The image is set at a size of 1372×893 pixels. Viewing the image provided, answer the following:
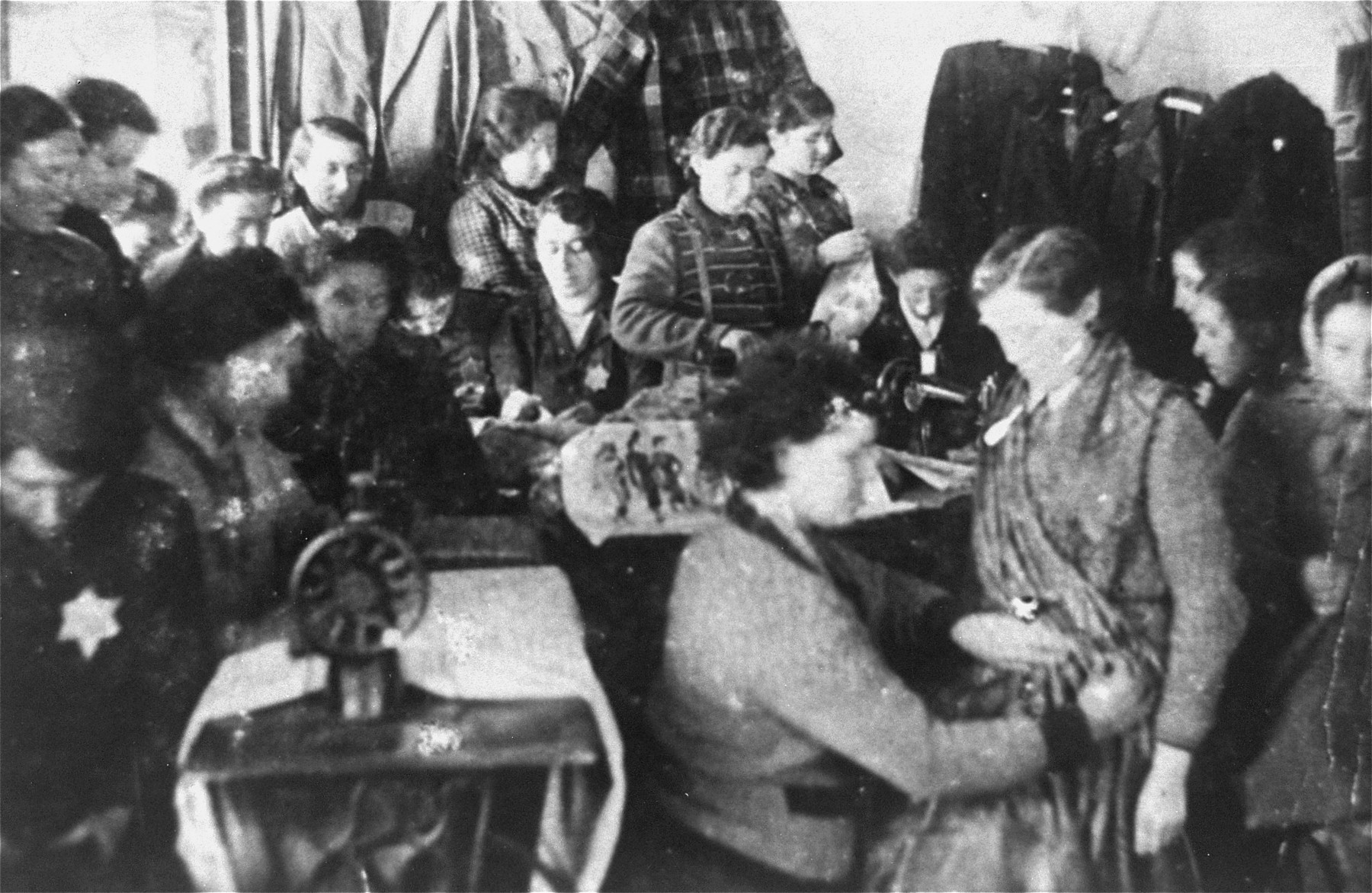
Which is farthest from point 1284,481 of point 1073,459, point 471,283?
point 471,283

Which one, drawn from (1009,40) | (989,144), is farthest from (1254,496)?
(1009,40)

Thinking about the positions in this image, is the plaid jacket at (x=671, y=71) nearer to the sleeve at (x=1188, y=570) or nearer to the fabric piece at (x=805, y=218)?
the fabric piece at (x=805, y=218)

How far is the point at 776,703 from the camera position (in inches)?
97.0

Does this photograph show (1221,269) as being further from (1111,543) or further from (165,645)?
(165,645)

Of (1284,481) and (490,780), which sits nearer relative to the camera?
(490,780)

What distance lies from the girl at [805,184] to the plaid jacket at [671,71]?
0.04m

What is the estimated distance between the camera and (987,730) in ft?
8.15

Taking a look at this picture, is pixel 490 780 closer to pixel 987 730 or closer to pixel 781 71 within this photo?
pixel 987 730

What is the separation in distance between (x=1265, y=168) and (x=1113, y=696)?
104cm

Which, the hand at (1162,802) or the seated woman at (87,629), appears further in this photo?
the hand at (1162,802)

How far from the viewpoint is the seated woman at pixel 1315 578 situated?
2.58m

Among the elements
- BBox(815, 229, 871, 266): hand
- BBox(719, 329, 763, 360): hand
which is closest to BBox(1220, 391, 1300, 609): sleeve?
BBox(815, 229, 871, 266): hand

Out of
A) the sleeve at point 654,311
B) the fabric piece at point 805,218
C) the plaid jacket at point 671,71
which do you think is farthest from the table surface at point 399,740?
the plaid jacket at point 671,71

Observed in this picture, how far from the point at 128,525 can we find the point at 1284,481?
2.12 meters
